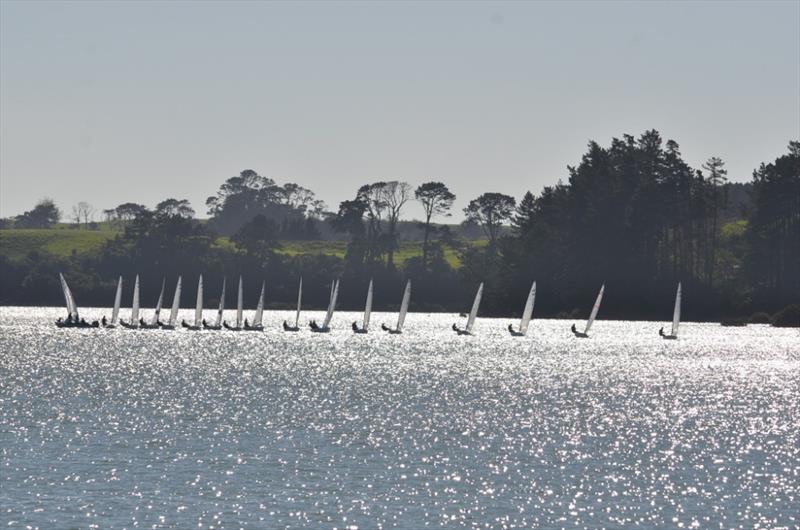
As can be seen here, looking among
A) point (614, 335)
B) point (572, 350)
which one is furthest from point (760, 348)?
point (614, 335)

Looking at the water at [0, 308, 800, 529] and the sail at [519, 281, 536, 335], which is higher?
the sail at [519, 281, 536, 335]

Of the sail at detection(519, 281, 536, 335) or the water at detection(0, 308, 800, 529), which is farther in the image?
the sail at detection(519, 281, 536, 335)

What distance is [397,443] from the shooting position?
192ft

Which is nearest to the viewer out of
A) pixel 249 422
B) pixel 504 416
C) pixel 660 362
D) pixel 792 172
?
pixel 249 422

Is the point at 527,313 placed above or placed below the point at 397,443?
above

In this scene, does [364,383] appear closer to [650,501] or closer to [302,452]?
[302,452]

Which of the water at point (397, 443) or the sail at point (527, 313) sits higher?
the sail at point (527, 313)

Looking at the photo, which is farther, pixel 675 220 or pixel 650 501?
pixel 675 220

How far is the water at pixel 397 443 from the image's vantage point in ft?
137

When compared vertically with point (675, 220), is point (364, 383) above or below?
below

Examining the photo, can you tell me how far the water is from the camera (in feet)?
137

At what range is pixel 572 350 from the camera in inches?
5463

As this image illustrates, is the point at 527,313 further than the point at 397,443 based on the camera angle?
Yes

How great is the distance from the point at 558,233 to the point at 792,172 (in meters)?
35.1
